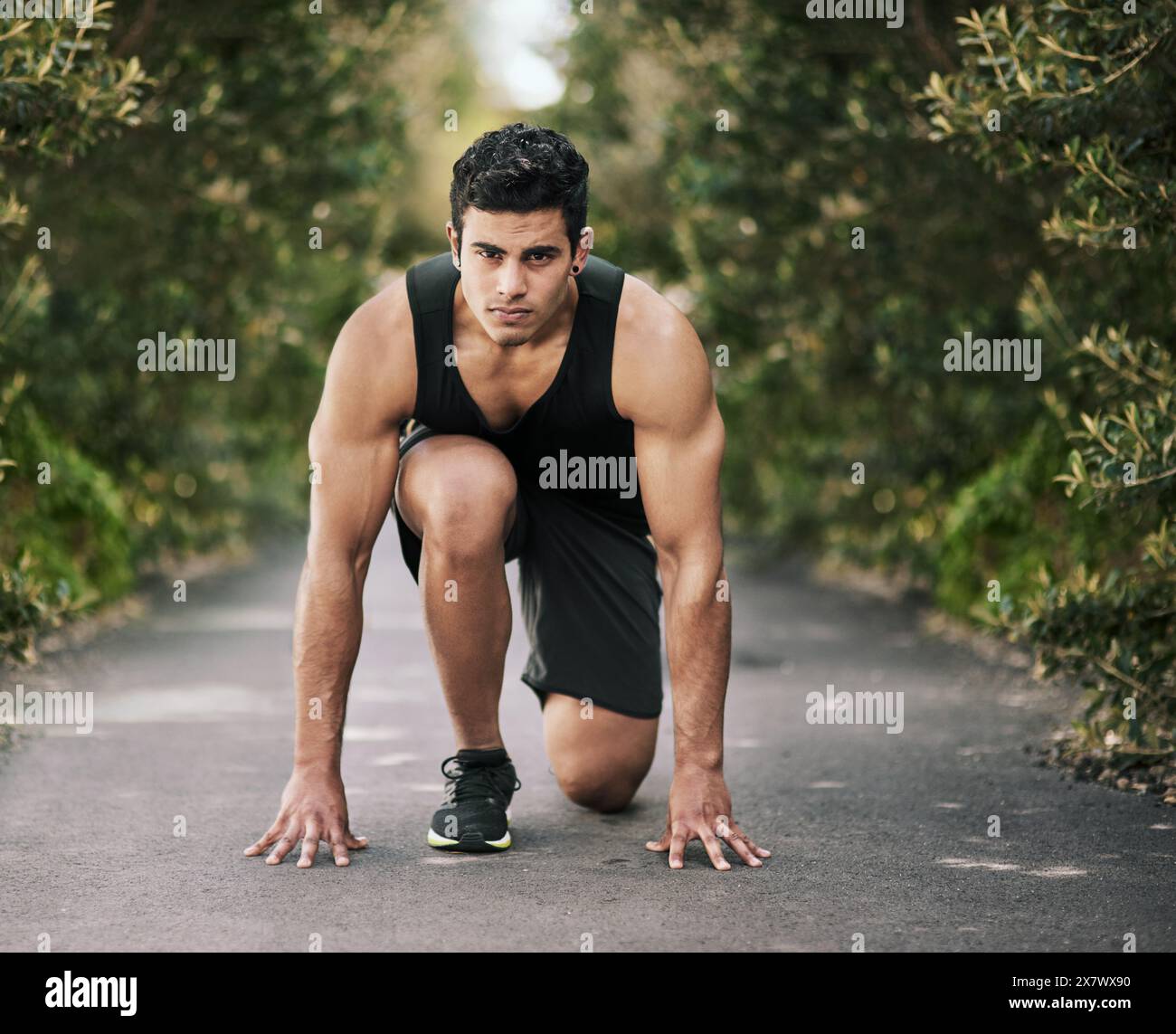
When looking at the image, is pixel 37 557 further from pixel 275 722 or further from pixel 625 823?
pixel 625 823

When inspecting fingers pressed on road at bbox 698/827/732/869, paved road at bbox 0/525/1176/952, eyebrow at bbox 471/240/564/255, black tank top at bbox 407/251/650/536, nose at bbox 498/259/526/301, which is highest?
eyebrow at bbox 471/240/564/255

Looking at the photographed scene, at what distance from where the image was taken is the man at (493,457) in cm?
448

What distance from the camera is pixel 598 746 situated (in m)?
5.24

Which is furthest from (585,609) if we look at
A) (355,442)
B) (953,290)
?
(953,290)

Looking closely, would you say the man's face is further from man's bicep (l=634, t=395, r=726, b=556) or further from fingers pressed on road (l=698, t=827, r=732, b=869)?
fingers pressed on road (l=698, t=827, r=732, b=869)

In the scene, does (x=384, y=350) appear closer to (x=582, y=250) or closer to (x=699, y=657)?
(x=582, y=250)

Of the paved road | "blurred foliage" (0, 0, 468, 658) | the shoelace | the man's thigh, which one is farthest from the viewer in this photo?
"blurred foliage" (0, 0, 468, 658)

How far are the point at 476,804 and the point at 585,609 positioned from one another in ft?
2.57

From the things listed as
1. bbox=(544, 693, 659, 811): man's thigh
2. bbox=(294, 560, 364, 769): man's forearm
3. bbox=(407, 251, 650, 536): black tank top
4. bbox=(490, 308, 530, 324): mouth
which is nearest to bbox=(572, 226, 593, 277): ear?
bbox=(407, 251, 650, 536): black tank top

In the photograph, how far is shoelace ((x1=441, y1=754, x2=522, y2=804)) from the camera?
4.85 metres

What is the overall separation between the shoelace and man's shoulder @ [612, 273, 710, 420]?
1.13 meters

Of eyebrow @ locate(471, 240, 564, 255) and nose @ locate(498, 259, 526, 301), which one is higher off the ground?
eyebrow @ locate(471, 240, 564, 255)

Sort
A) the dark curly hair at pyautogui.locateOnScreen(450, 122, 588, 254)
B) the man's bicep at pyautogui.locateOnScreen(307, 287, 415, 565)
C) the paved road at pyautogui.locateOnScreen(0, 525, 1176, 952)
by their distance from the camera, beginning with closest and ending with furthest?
the paved road at pyautogui.locateOnScreen(0, 525, 1176, 952)
the dark curly hair at pyautogui.locateOnScreen(450, 122, 588, 254)
the man's bicep at pyautogui.locateOnScreen(307, 287, 415, 565)
